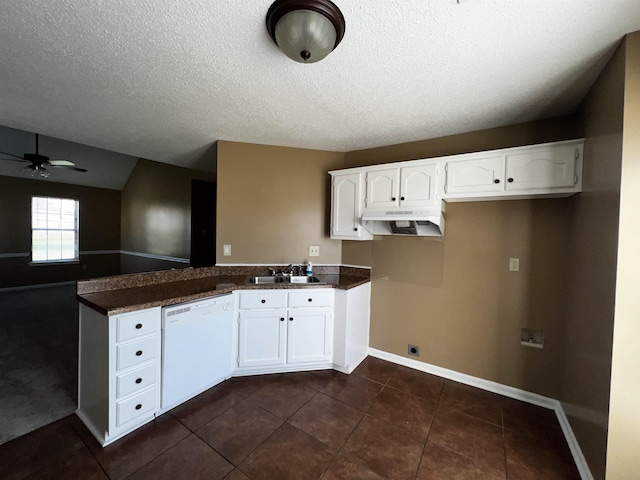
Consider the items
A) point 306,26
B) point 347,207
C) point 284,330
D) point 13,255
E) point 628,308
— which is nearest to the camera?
point 306,26

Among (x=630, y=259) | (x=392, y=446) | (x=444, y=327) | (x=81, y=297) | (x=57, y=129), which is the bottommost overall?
(x=392, y=446)

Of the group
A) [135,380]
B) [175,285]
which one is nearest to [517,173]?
[175,285]

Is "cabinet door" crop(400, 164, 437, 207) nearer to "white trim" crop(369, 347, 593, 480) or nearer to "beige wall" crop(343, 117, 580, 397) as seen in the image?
"beige wall" crop(343, 117, 580, 397)

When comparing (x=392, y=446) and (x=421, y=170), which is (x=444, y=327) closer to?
(x=392, y=446)

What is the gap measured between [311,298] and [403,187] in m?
1.39

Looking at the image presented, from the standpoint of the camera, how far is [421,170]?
2.33 meters

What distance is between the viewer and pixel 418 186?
92.3 inches

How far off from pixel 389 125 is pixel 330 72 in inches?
37.0

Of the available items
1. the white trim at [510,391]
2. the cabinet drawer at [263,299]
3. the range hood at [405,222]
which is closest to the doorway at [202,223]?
the cabinet drawer at [263,299]

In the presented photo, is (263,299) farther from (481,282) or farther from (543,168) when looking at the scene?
(543,168)

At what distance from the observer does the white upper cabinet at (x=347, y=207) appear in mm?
2670

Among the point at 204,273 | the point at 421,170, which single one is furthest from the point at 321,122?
the point at 204,273

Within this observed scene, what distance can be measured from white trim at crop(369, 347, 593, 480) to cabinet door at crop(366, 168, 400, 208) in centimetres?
167

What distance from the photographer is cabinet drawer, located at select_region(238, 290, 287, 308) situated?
7.84 ft
